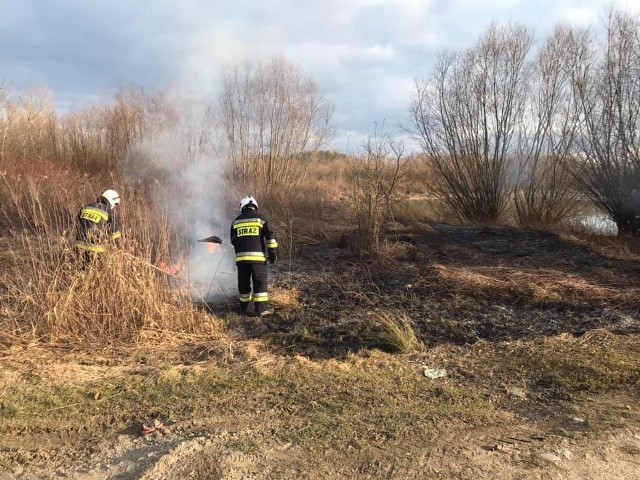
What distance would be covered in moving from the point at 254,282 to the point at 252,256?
1.15 feet

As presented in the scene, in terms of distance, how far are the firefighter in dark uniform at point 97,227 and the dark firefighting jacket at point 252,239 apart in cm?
154

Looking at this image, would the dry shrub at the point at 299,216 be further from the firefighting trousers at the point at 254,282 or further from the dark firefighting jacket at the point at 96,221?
the dark firefighting jacket at the point at 96,221

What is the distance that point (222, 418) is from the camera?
3604 mm

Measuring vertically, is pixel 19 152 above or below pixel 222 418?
above

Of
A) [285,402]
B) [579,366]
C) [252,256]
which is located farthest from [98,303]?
[579,366]

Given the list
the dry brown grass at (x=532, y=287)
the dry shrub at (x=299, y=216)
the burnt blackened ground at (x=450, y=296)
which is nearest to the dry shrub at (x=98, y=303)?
the burnt blackened ground at (x=450, y=296)

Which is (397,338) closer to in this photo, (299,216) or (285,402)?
(285,402)

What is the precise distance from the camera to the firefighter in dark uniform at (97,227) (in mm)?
5637

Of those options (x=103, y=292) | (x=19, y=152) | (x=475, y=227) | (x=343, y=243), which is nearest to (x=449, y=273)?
(x=343, y=243)

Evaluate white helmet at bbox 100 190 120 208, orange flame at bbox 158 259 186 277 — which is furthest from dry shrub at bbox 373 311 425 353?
white helmet at bbox 100 190 120 208

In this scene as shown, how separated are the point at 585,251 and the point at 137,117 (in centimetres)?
1195

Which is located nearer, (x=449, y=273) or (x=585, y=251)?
(x=449, y=273)

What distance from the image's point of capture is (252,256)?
670 centimetres

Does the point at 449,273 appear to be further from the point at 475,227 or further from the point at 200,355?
the point at 475,227
